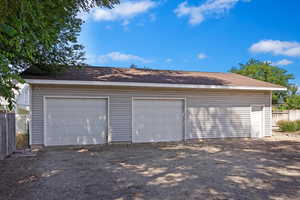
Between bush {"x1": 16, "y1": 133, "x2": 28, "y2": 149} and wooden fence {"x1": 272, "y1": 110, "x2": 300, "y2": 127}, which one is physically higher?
wooden fence {"x1": 272, "y1": 110, "x2": 300, "y2": 127}

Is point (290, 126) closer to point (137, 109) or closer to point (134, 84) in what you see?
point (137, 109)

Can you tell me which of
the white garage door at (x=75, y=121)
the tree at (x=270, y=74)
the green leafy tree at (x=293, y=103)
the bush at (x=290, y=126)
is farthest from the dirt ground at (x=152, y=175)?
the tree at (x=270, y=74)

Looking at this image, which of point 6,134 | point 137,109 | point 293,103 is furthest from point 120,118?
point 293,103

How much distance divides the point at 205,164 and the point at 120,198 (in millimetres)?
2928

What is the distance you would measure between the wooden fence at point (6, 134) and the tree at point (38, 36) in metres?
1.35

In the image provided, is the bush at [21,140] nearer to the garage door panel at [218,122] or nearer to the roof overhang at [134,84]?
the roof overhang at [134,84]

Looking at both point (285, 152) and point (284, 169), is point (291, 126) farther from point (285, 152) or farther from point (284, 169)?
point (284, 169)

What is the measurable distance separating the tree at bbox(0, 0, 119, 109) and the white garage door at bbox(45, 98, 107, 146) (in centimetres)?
140

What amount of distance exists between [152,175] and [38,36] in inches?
134

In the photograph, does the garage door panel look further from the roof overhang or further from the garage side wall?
the roof overhang

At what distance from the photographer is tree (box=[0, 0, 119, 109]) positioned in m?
2.91

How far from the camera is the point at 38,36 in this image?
3.56 meters

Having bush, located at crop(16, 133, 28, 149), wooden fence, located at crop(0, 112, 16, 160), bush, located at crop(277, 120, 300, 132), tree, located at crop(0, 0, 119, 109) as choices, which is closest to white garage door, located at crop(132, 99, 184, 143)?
tree, located at crop(0, 0, 119, 109)

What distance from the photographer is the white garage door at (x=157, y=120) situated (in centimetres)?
936
